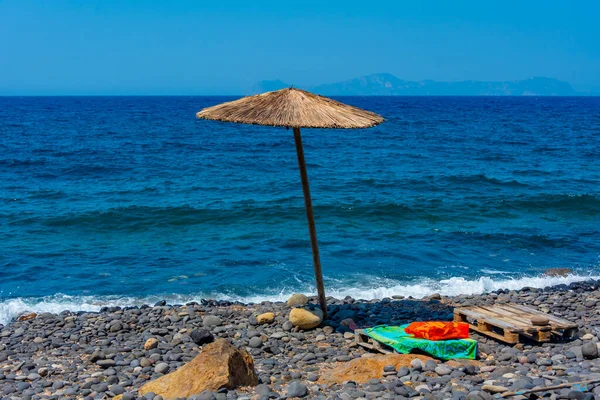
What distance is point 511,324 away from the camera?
8891 mm

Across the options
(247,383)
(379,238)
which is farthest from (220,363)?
(379,238)

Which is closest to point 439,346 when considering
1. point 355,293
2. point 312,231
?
point 312,231

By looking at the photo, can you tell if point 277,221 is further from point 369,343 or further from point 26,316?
point 369,343

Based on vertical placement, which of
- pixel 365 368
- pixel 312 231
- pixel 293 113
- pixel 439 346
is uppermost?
pixel 293 113

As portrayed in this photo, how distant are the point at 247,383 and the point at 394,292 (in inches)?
261

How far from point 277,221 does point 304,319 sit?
404 inches

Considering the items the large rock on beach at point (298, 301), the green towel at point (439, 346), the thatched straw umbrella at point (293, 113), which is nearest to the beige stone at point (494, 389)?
the green towel at point (439, 346)

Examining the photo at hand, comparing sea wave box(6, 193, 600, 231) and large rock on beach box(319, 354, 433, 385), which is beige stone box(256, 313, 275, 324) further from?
sea wave box(6, 193, 600, 231)

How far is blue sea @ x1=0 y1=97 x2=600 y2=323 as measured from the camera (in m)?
14.1

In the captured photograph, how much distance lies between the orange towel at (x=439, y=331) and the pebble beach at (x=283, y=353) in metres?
0.38

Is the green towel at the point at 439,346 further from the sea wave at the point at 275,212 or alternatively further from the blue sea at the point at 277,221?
the sea wave at the point at 275,212

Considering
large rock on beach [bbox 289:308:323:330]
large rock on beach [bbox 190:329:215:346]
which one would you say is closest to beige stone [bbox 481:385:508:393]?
large rock on beach [bbox 289:308:323:330]

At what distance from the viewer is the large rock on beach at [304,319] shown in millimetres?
9797

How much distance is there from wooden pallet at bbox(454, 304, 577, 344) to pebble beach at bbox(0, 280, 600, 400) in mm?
141
